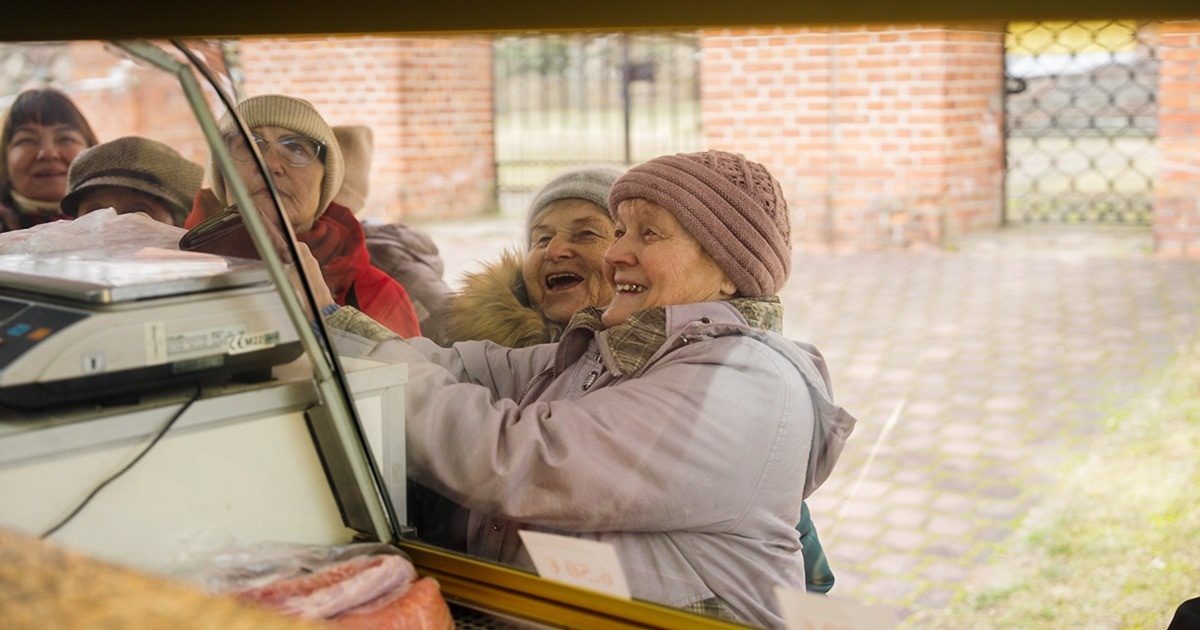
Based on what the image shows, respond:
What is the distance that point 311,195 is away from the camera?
1.73m

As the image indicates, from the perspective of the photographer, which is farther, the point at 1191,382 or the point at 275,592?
the point at 1191,382

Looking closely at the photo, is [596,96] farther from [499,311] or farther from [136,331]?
[136,331]

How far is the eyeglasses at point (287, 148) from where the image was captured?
159cm

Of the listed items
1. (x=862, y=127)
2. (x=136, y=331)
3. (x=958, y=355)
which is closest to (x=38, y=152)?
(x=136, y=331)

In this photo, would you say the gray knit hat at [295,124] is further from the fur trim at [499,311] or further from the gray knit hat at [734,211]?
the gray knit hat at [734,211]

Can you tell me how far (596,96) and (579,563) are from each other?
0.60 metres

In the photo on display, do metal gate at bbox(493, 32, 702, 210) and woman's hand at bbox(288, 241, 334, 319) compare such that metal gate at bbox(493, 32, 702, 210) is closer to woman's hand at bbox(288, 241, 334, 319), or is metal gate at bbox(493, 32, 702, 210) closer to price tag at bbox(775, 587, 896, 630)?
woman's hand at bbox(288, 241, 334, 319)

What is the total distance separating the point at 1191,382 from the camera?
1.71m

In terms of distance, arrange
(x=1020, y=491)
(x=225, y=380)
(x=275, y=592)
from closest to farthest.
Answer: (x=275, y=592) → (x=225, y=380) → (x=1020, y=491)

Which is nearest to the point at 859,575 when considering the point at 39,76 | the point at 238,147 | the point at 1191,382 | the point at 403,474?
the point at 1191,382

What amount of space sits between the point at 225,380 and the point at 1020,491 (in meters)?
1.37

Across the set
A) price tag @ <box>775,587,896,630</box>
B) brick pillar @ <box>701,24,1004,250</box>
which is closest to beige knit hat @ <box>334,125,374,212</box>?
brick pillar @ <box>701,24,1004,250</box>

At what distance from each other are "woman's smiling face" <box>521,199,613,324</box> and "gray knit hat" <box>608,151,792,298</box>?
0.14 metres

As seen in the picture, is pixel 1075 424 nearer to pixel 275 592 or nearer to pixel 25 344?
pixel 275 592
